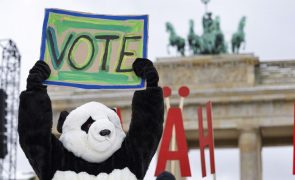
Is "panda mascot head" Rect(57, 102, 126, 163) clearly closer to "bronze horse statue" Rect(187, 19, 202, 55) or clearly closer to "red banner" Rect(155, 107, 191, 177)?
"red banner" Rect(155, 107, 191, 177)

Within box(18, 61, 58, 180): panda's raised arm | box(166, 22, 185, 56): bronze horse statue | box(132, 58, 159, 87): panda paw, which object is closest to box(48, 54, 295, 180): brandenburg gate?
box(166, 22, 185, 56): bronze horse statue

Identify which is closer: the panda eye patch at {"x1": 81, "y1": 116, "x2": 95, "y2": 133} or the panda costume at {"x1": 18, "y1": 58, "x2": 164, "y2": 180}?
the panda costume at {"x1": 18, "y1": 58, "x2": 164, "y2": 180}

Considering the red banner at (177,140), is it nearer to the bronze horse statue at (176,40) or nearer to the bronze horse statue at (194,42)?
the bronze horse statue at (194,42)

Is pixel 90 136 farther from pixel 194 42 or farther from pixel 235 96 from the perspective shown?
pixel 194 42

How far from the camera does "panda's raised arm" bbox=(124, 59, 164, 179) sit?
21.0 ft

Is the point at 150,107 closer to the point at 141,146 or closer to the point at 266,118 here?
the point at 141,146

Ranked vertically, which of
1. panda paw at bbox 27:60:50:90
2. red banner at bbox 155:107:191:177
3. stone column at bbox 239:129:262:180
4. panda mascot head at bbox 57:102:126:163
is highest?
panda paw at bbox 27:60:50:90

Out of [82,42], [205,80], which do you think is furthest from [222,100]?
[82,42]

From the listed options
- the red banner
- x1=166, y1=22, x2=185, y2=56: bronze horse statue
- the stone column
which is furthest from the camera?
x1=166, y1=22, x2=185, y2=56: bronze horse statue

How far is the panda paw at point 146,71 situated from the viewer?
6430 millimetres

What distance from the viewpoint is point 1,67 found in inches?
1359

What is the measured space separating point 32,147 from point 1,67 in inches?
1131

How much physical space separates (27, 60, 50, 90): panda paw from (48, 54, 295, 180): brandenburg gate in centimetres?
3373

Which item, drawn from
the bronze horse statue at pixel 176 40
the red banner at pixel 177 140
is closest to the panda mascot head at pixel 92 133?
the red banner at pixel 177 140
